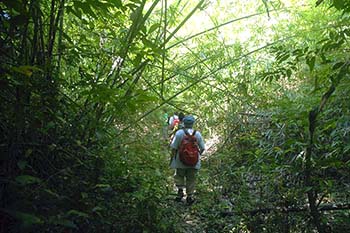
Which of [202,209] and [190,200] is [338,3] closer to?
[202,209]

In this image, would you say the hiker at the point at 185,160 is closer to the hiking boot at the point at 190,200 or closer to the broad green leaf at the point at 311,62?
the hiking boot at the point at 190,200

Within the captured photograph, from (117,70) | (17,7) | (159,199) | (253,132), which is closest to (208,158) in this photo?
(253,132)

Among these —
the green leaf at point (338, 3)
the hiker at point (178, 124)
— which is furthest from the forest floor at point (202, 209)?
the green leaf at point (338, 3)

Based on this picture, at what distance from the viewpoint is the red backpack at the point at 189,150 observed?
447 centimetres

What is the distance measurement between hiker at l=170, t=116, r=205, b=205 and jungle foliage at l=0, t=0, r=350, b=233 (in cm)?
25

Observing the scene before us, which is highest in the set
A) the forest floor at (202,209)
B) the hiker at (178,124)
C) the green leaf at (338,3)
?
the hiker at (178,124)

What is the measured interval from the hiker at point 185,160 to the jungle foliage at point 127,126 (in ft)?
0.83

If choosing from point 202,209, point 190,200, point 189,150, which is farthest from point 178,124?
point 202,209

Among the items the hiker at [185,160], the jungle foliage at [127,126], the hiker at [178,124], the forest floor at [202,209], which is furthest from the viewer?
the hiker at [178,124]

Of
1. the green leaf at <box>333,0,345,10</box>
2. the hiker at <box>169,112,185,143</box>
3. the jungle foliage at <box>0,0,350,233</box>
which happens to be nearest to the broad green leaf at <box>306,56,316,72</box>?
the jungle foliage at <box>0,0,350,233</box>

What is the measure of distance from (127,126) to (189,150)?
4.04 feet

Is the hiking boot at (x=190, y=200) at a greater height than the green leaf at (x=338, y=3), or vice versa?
the green leaf at (x=338, y=3)

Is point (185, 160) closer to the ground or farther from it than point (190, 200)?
farther from it

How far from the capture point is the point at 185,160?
4.46 metres
